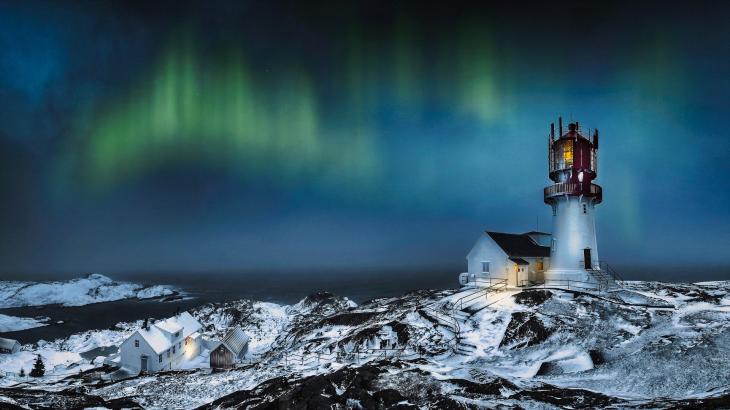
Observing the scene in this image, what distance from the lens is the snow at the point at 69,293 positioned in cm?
13400

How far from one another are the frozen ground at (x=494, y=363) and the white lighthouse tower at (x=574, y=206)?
547cm

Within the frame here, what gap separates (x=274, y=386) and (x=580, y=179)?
3870 centimetres

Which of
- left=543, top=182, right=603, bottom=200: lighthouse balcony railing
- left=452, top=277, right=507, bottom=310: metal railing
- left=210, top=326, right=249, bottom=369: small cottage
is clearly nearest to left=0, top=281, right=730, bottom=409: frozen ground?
left=452, top=277, right=507, bottom=310: metal railing

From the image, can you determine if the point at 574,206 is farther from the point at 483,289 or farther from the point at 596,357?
the point at 596,357

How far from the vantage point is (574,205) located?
43688 mm

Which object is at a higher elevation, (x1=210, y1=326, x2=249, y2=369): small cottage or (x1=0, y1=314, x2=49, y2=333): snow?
(x1=210, y1=326, x2=249, y2=369): small cottage

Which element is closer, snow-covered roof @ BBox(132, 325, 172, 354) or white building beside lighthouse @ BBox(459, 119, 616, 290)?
white building beside lighthouse @ BBox(459, 119, 616, 290)

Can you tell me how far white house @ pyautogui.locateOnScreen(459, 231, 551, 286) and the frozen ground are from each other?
395 centimetres

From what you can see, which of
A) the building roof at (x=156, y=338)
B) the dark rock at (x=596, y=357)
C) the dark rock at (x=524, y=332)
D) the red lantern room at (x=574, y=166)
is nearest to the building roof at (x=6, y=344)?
the building roof at (x=156, y=338)

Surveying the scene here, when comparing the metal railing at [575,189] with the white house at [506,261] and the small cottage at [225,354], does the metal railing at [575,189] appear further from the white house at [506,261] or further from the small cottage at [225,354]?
the small cottage at [225,354]

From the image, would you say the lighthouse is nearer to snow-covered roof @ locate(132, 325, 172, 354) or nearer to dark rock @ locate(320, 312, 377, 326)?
dark rock @ locate(320, 312, 377, 326)

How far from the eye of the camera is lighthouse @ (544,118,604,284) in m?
43.0

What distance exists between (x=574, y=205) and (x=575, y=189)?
1929 millimetres

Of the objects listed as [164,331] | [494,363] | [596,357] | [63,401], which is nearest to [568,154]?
[596,357]
